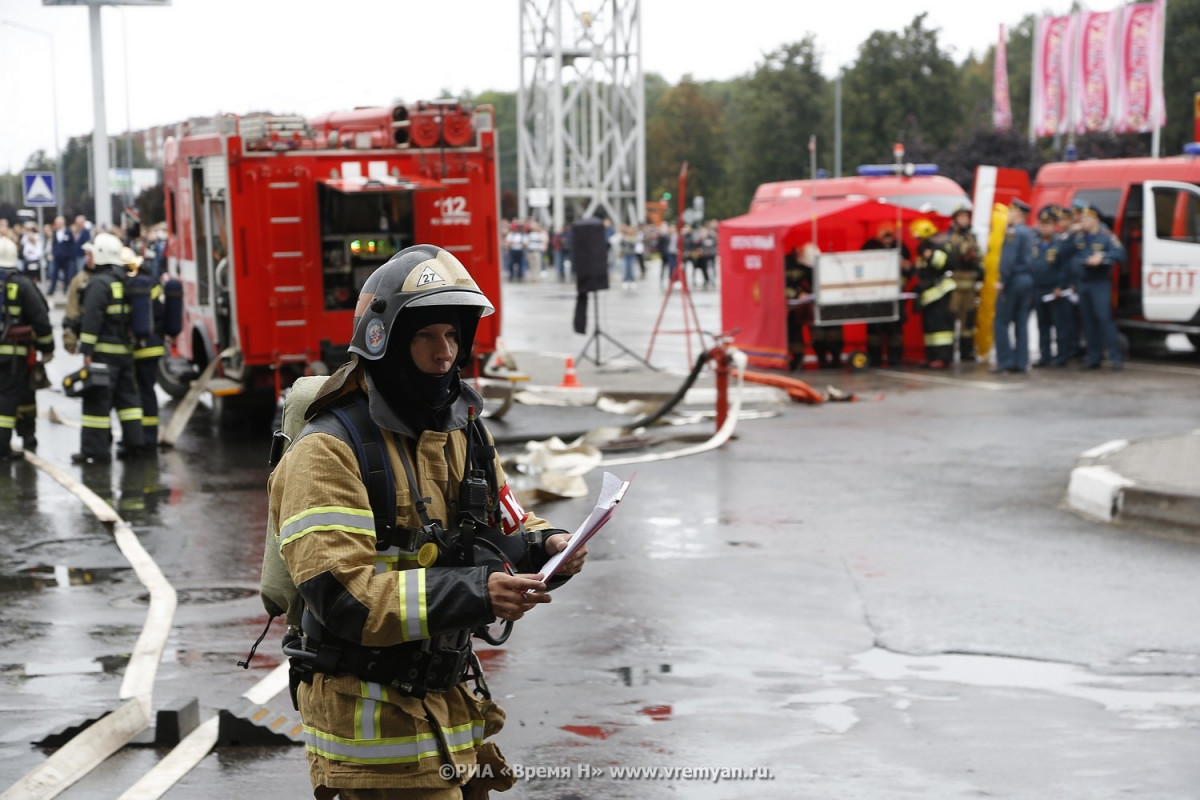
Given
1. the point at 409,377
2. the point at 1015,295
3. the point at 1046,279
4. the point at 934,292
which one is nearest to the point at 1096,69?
the point at 1046,279

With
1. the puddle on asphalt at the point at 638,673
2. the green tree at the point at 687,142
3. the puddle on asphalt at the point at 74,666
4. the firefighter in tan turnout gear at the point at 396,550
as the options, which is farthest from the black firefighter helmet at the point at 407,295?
the green tree at the point at 687,142

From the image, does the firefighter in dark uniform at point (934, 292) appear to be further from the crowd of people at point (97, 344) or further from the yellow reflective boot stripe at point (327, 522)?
the yellow reflective boot stripe at point (327, 522)

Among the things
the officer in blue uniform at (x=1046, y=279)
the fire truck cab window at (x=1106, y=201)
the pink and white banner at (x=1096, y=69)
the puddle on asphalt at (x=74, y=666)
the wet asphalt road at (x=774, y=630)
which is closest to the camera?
the wet asphalt road at (x=774, y=630)

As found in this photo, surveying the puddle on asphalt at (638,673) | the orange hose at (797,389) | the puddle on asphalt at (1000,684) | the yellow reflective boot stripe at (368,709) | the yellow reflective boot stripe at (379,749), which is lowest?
the puddle on asphalt at (1000,684)

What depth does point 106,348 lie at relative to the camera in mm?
12969

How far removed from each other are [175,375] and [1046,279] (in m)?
10.4

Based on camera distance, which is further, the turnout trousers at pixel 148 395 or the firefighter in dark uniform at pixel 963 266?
the firefighter in dark uniform at pixel 963 266

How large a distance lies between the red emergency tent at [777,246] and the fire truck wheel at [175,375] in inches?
258

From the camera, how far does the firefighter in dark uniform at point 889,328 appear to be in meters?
19.2

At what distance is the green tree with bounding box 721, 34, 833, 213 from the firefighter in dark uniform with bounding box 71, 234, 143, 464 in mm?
48398

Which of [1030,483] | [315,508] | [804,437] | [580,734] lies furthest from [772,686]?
[804,437]

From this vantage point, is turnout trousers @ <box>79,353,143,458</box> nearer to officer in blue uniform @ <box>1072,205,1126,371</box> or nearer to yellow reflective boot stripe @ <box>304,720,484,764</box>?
yellow reflective boot stripe @ <box>304,720,484,764</box>

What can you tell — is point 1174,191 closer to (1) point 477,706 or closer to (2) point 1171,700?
(2) point 1171,700

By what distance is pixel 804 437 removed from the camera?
14.0 m
